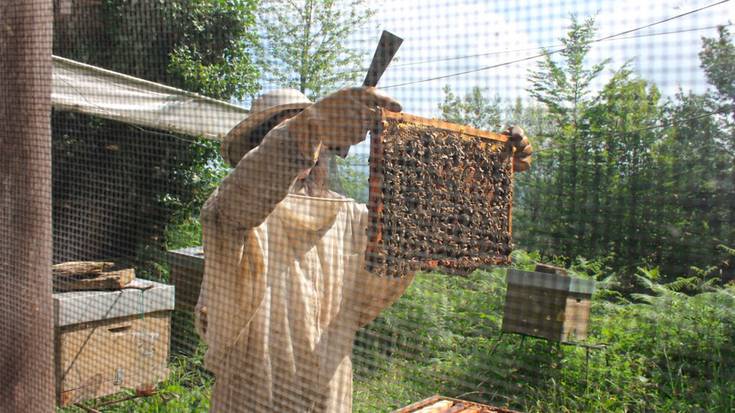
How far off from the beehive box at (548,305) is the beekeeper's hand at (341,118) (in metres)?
1.35

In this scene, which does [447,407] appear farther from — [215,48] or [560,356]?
[215,48]

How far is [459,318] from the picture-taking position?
339cm

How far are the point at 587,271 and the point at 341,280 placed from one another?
1947mm

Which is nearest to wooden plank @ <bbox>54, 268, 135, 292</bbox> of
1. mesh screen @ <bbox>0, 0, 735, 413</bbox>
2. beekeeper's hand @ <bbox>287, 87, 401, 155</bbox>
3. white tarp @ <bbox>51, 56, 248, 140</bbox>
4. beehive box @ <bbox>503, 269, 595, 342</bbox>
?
mesh screen @ <bbox>0, 0, 735, 413</bbox>

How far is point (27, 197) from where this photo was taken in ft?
→ 7.67

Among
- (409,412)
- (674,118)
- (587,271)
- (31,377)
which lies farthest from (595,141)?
(31,377)

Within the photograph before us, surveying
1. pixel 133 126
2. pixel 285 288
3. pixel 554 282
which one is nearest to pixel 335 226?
pixel 285 288

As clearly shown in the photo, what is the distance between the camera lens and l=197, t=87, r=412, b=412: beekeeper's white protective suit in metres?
1.41

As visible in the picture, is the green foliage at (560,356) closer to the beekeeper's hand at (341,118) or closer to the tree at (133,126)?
the beekeeper's hand at (341,118)

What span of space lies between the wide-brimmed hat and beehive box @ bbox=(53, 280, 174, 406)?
161 cm

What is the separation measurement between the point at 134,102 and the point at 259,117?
1.94 m

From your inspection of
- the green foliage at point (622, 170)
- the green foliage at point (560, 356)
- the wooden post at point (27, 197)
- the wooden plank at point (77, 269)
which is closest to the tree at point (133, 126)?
the wooden plank at point (77, 269)

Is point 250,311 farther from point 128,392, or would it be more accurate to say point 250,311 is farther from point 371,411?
point 128,392

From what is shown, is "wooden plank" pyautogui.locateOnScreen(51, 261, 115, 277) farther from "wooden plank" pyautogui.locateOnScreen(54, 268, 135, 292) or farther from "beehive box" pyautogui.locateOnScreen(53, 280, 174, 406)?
"beehive box" pyautogui.locateOnScreen(53, 280, 174, 406)
